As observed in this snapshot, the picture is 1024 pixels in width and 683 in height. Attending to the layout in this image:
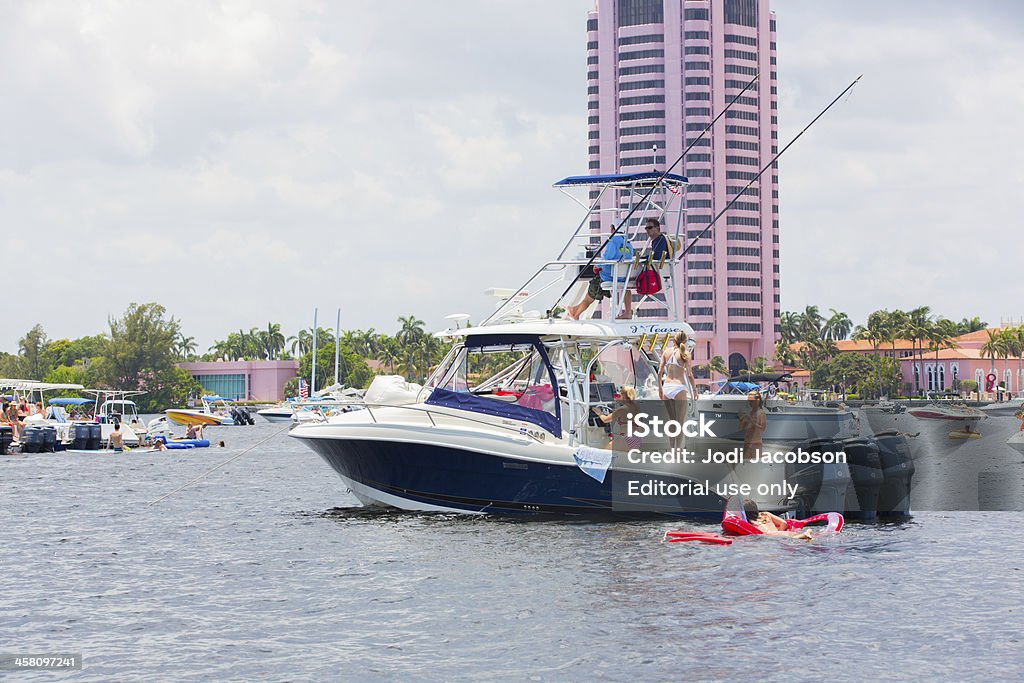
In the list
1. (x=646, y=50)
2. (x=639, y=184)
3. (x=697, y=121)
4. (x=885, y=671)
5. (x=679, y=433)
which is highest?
(x=646, y=50)

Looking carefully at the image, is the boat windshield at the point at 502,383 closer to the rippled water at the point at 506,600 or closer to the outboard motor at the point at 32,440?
the rippled water at the point at 506,600

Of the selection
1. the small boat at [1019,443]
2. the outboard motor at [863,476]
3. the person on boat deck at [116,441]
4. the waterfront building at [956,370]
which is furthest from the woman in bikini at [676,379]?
the waterfront building at [956,370]

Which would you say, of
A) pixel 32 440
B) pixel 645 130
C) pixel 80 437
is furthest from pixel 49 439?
pixel 645 130

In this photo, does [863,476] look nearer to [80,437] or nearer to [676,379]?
[676,379]

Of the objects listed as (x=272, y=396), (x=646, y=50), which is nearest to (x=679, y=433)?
(x=272, y=396)

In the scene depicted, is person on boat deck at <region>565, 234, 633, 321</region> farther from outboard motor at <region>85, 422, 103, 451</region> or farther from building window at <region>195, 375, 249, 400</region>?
building window at <region>195, 375, 249, 400</region>

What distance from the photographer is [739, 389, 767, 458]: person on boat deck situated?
20625mm

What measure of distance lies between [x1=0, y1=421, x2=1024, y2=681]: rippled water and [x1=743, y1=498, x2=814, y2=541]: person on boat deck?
1.54 feet

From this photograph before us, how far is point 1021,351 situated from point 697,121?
63.7m

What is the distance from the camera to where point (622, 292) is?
2342 centimetres

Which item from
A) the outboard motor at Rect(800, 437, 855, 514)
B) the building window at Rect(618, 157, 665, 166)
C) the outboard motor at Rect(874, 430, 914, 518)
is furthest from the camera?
the building window at Rect(618, 157, 665, 166)

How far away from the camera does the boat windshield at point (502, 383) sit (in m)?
22.4

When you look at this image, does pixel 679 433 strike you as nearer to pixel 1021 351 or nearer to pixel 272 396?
pixel 1021 351

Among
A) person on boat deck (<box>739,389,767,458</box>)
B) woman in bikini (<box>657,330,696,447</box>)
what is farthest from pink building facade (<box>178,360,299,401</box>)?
person on boat deck (<box>739,389,767,458</box>)
